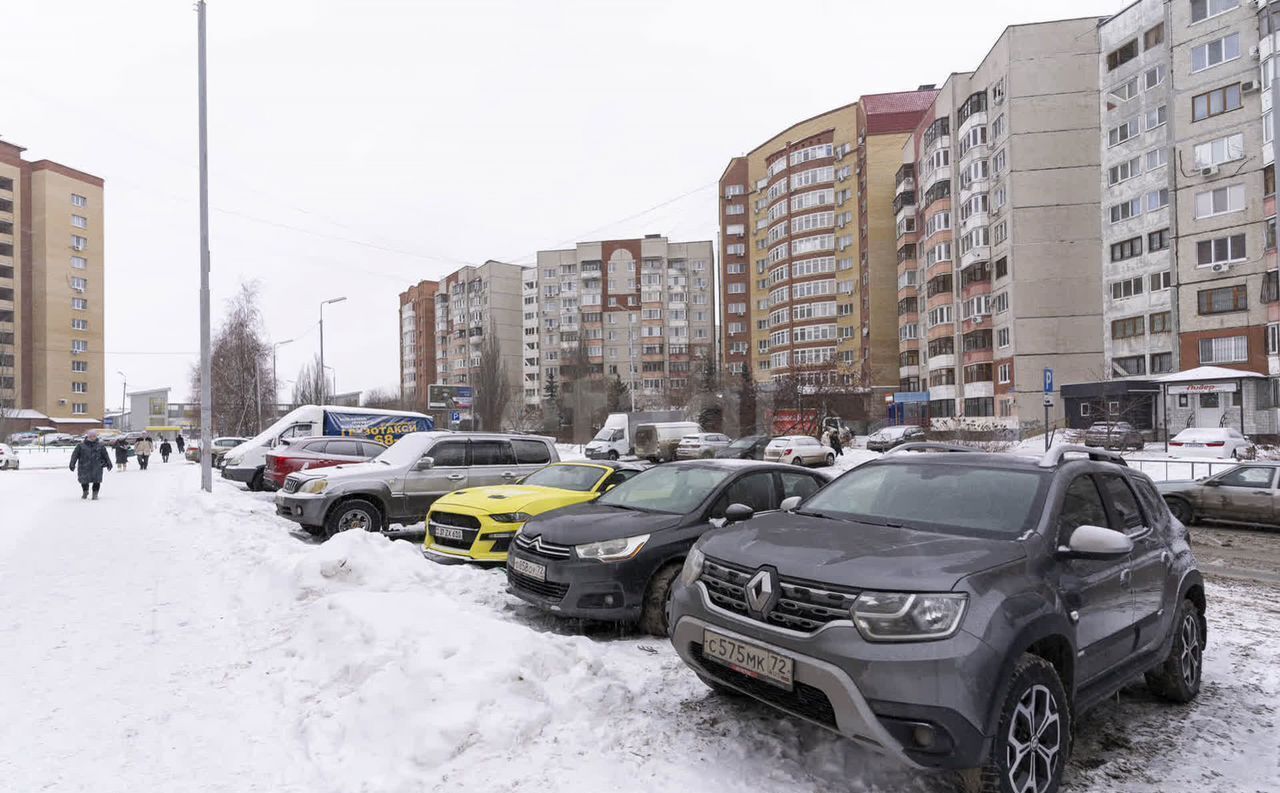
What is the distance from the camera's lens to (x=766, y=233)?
283 feet

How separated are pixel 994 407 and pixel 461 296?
84.3 meters

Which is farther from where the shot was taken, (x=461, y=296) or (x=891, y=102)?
(x=461, y=296)

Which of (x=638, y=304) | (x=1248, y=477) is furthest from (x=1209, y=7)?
(x=638, y=304)

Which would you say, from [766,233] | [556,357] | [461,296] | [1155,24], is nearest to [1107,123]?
[1155,24]

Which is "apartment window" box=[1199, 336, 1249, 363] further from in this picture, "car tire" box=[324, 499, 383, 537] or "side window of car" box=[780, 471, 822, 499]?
"car tire" box=[324, 499, 383, 537]

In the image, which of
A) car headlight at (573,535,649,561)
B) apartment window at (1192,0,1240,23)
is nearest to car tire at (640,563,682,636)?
car headlight at (573,535,649,561)

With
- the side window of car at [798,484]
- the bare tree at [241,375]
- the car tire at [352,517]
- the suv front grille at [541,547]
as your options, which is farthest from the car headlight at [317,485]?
the bare tree at [241,375]

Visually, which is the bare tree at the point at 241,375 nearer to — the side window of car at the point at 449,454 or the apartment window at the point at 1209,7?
the side window of car at the point at 449,454

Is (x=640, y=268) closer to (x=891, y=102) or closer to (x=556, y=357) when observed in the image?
(x=556, y=357)

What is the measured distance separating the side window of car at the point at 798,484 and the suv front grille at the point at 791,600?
334cm

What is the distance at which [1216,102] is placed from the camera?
135 feet

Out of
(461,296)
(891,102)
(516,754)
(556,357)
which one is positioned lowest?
(516,754)

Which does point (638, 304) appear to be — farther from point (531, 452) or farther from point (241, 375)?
point (531, 452)

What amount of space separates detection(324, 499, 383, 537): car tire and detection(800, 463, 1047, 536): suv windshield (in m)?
8.07
